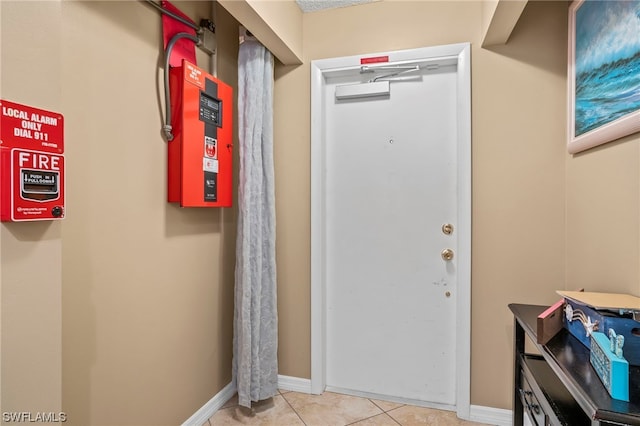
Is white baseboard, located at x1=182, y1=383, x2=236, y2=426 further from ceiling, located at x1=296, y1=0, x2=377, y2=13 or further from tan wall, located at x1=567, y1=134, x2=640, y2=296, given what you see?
ceiling, located at x1=296, y1=0, x2=377, y2=13

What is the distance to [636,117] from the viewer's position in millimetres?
1191

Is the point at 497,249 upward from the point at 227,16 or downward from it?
downward

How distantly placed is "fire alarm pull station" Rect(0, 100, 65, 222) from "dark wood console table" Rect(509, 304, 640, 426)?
1446 millimetres

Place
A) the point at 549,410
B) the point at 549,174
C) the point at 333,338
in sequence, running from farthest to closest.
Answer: the point at 333,338 < the point at 549,174 < the point at 549,410

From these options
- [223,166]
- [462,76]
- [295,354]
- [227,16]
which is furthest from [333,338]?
[227,16]

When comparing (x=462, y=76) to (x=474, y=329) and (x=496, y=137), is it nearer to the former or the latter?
(x=496, y=137)

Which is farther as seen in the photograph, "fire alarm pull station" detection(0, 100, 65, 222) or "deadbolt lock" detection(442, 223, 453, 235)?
"deadbolt lock" detection(442, 223, 453, 235)

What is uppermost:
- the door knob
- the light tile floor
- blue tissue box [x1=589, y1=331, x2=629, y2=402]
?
the door knob

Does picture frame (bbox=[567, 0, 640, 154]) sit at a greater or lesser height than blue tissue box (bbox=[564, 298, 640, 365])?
greater

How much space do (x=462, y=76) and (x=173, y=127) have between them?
5.40 feet

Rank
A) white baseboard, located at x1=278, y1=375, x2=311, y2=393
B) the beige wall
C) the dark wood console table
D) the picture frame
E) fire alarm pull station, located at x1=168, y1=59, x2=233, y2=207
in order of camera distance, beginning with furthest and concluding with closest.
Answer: white baseboard, located at x1=278, y1=375, x2=311, y2=393 → fire alarm pull station, located at x1=168, y1=59, x2=233, y2=207 → the picture frame → the beige wall → the dark wood console table

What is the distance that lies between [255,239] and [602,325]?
5.39 feet

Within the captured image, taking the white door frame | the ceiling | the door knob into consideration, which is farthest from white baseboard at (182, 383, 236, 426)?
the ceiling

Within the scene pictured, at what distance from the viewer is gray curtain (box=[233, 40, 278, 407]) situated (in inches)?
79.2
